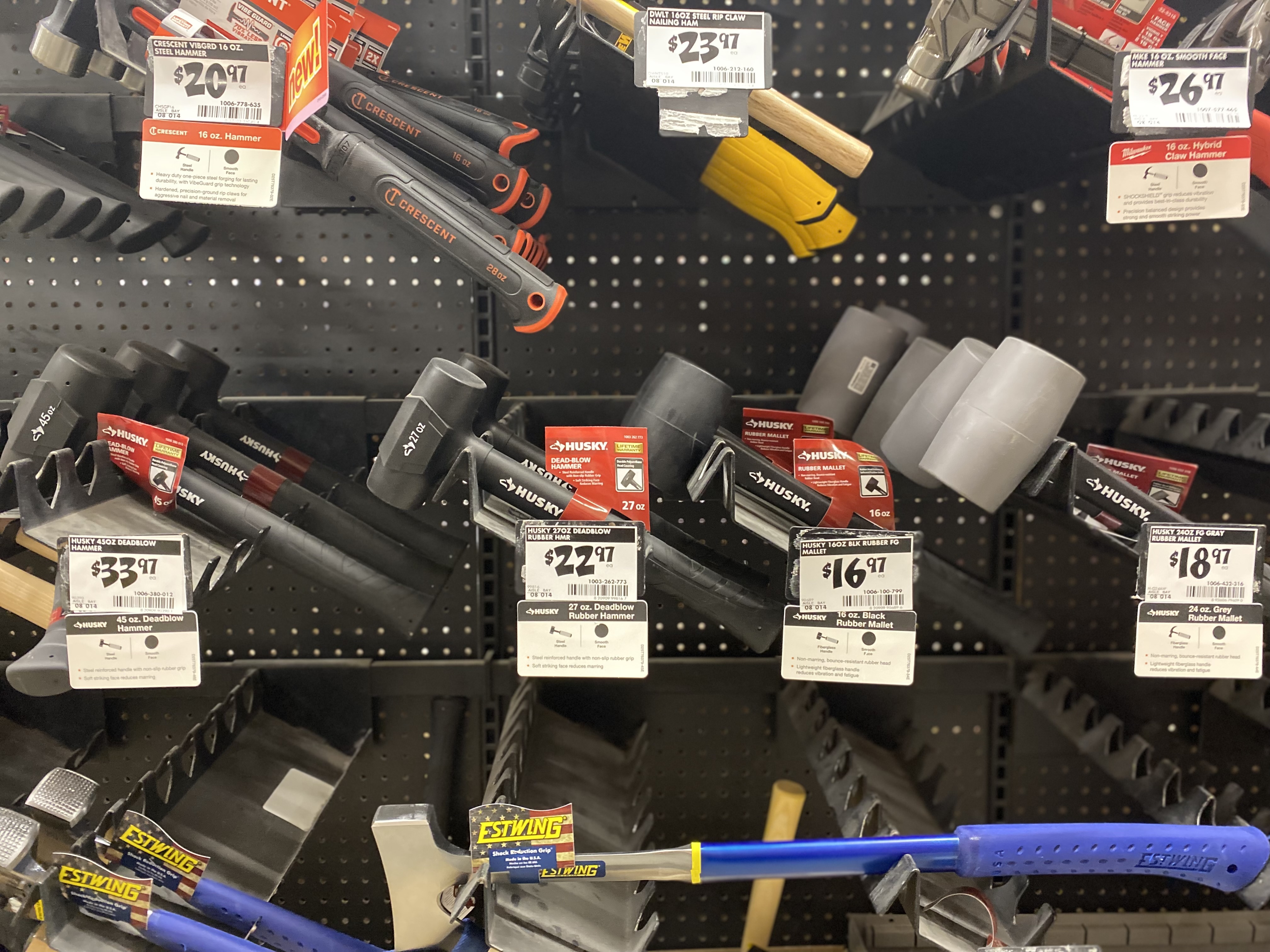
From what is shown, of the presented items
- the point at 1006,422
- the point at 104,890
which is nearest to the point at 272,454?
the point at 104,890

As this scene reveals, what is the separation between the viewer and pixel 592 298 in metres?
1.20

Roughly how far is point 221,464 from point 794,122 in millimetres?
790

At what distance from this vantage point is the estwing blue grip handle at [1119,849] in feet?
2.63

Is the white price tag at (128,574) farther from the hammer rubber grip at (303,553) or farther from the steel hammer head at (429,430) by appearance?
the steel hammer head at (429,430)

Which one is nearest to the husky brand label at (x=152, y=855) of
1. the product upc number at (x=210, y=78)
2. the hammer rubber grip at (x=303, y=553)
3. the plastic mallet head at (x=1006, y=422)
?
the hammer rubber grip at (x=303, y=553)

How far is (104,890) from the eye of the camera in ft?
2.66

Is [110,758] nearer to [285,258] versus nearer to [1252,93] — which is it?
[285,258]

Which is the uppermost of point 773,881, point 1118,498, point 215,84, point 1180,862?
point 215,84

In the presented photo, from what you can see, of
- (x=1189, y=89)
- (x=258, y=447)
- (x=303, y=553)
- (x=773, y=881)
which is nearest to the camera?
(x=1189, y=89)

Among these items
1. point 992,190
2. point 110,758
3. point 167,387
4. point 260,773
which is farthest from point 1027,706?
point 110,758

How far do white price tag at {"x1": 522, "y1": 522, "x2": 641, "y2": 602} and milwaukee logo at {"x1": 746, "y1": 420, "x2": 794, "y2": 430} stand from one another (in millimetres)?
220

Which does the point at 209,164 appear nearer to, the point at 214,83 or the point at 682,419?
the point at 214,83

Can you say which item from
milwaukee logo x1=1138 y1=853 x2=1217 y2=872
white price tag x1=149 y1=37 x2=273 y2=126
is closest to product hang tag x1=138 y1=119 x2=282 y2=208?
white price tag x1=149 y1=37 x2=273 y2=126

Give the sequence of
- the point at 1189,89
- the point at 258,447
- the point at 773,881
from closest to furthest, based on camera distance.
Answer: the point at 1189,89, the point at 258,447, the point at 773,881
